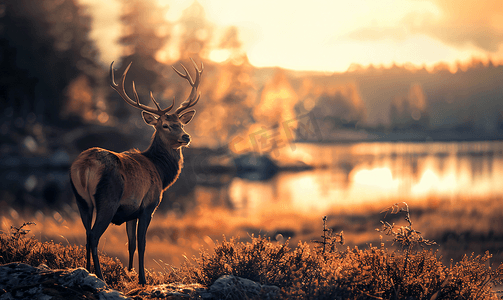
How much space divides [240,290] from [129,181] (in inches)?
74.9

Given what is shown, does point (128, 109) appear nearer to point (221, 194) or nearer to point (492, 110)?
point (221, 194)

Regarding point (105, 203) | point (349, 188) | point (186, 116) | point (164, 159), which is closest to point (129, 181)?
point (105, 203)

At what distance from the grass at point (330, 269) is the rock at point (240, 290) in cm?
17

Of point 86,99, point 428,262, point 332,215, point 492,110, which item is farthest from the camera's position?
point 492,110

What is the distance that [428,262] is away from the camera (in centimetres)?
469

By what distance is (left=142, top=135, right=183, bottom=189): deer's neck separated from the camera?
5.76 metres

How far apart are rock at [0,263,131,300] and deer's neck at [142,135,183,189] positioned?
2.18 m

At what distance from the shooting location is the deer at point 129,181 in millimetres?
4445

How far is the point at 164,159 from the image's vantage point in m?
5.82

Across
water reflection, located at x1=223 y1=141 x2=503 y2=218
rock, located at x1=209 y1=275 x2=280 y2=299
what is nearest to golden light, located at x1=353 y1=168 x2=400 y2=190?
water reflection, located at x1=223 y1=141 x2=503 y2=218

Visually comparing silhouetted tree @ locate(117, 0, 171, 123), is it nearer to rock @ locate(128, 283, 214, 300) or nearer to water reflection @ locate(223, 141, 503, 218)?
water reflection @ locate(223, 141, 503, 218)

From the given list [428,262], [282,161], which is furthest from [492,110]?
[428,262]

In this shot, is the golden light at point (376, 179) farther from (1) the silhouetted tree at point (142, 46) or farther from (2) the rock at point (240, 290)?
(2) the rock at point (240, 290)

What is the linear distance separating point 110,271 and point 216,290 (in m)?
2.05
